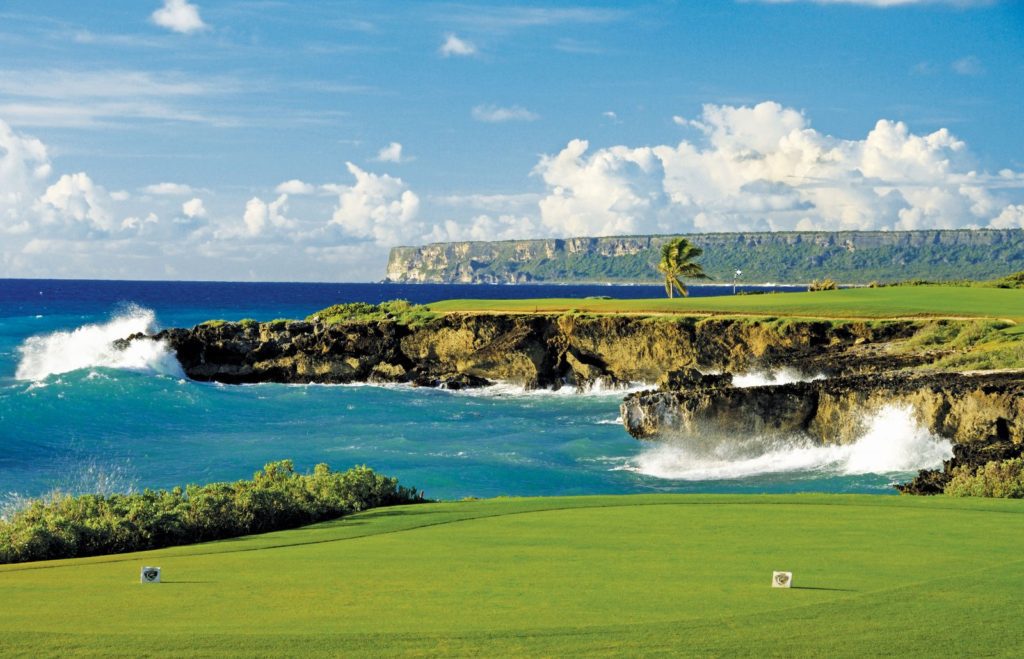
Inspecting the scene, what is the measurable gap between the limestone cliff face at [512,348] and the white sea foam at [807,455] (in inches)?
459

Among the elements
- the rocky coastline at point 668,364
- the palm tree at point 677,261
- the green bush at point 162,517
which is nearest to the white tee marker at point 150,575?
the green bush at point 162,517

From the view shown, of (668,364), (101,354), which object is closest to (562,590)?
(668,364)

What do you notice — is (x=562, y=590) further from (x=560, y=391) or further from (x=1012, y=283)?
(x=1012, y=283)

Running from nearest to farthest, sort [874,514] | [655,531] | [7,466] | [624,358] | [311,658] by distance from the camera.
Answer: [311,658] < [655,531] < [874,514] < [7,466] < [624,358]

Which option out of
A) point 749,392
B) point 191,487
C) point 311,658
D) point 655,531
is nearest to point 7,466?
point 191,487

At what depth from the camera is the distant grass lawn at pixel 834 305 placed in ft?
140

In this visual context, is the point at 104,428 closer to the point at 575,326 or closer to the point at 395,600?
the point at 575,326

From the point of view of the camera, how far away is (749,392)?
2627 cm

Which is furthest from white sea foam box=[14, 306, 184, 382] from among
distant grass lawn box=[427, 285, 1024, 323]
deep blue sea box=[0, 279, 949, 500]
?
distant grass lawn box=[427, 285, 1024, 323]

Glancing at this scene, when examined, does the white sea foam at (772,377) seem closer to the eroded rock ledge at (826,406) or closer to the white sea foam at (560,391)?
the white sea foam at (560,391)

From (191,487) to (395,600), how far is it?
6.42 metres

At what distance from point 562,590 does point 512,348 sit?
1475 inches

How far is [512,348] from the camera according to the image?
1799 inches

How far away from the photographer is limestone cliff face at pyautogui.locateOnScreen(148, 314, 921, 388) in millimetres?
40594
